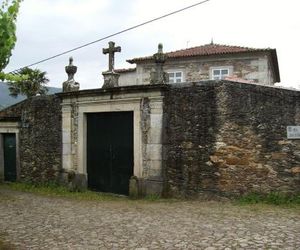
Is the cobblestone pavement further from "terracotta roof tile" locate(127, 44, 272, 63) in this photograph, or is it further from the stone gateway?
"terracotta roof tile" locate(127, 44, 272, 63)

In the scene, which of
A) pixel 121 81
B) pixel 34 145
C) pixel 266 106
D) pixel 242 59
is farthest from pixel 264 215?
pixel 121 81

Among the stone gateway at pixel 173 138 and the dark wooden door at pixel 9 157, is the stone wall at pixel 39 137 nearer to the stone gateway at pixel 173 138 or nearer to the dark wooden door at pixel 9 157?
the stone gateway at pixel 173 138

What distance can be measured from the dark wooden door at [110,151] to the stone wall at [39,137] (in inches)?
52.1

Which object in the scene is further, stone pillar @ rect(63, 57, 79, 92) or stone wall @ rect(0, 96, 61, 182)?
stone wall @ rect(0, 96, 61, 182)

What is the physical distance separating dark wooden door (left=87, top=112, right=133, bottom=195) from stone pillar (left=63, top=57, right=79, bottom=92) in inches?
40.6

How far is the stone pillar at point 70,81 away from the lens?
→ 12.4m

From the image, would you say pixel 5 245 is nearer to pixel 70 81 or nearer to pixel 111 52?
pixel 111 52

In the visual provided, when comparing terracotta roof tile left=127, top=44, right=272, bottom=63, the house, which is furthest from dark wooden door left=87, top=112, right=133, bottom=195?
terracotta roof tile left=127, top=44, right=272, bottom=63

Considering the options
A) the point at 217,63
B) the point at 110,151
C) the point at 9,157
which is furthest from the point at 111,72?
the point at 217,63

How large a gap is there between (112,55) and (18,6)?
23.1 ft

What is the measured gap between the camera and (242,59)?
22266 mm

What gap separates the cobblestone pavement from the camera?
604 centimetres

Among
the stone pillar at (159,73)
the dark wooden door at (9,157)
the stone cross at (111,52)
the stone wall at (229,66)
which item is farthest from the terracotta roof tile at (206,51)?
the stone pillar at (159,73)

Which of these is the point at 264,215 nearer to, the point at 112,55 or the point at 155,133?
the point at 155,133
